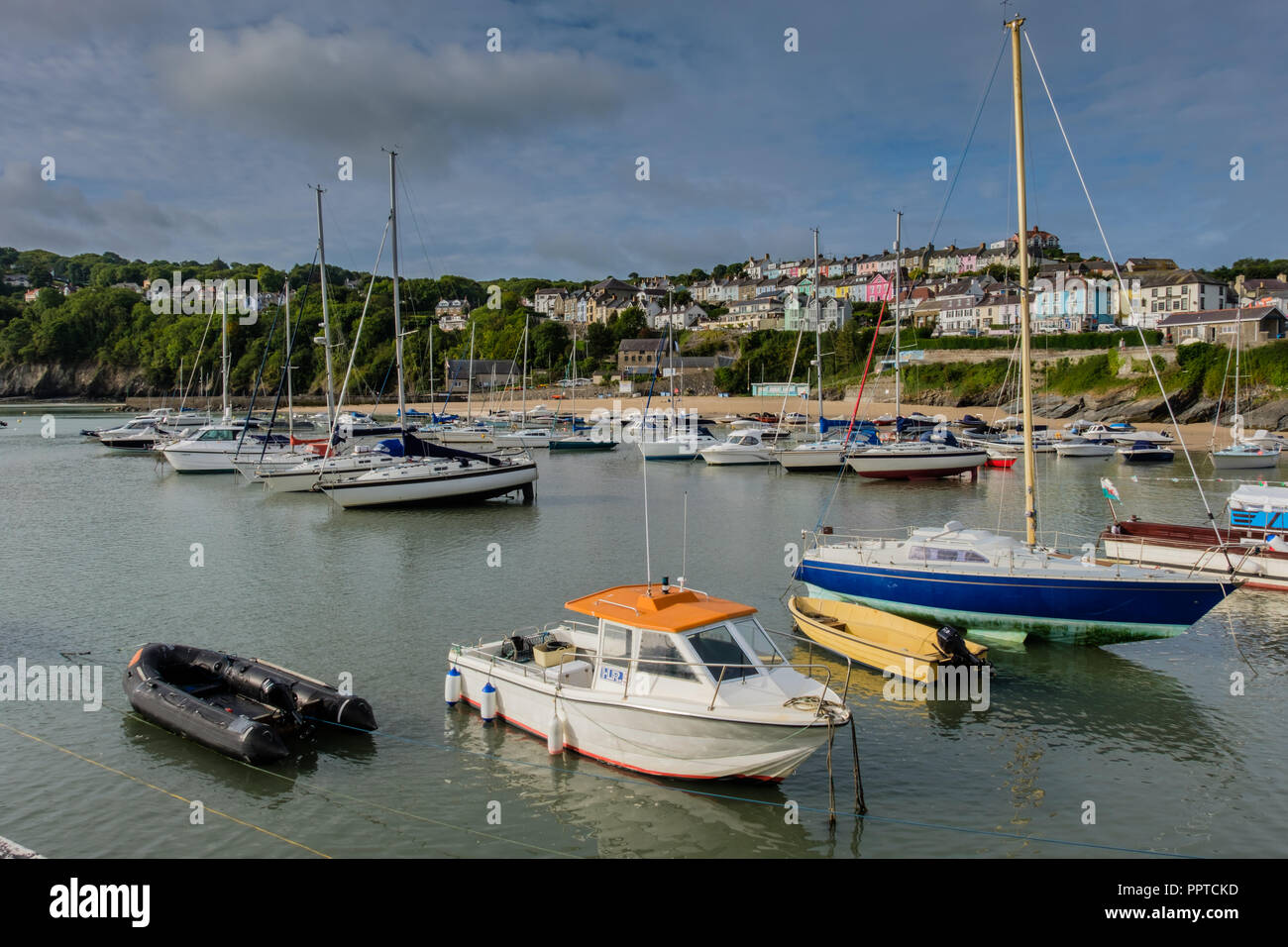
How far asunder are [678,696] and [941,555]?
918 centimetres

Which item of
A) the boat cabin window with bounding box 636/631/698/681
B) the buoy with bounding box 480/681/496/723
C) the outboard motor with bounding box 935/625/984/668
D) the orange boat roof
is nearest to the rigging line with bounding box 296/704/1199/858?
the buoy with bounding box 480/681/496/723

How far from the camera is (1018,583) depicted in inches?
679

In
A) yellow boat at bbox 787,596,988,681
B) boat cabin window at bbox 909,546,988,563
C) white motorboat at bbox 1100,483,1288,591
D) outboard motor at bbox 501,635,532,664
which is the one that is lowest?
yellow boat at bbox 787,596,988,681

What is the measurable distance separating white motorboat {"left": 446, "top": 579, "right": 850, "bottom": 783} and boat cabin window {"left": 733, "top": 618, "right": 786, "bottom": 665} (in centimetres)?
2

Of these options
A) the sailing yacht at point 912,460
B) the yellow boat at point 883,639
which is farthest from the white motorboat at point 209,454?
the yellow boat at point 883,639

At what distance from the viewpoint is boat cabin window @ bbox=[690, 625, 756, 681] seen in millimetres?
11766

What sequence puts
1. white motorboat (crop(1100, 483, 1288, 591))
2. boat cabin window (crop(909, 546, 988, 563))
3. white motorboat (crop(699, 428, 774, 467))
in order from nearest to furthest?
boat cabin window (crop(909, 546, 988, 563))
white motorboat (crop(1100, 483, 1288, 591))
white motorboat (crop(699, 428, 774, 467))

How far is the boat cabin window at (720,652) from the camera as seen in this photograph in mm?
11766

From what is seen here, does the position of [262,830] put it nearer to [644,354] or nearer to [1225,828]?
[1225,828]

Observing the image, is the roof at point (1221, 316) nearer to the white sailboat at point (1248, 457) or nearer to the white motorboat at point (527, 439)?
the white sailboat at point (1248, 457)

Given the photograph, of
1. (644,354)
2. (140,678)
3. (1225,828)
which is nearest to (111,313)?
(644,354)

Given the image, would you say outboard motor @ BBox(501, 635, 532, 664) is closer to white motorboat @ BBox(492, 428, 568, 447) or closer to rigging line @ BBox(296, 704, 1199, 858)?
rigging line @ BBox(296, 704, 1199, 858)

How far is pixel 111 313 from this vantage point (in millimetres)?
166625

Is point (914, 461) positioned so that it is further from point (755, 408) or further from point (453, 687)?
point (755, 408)
